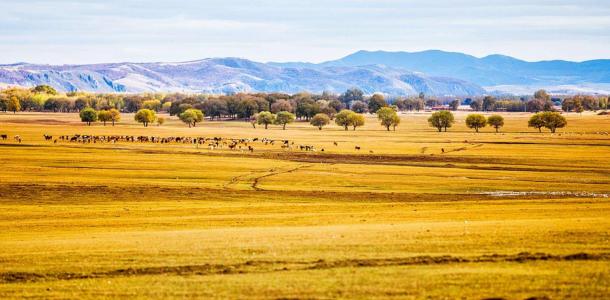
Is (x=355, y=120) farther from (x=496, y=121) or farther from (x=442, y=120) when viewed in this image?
(x=496, y=121)

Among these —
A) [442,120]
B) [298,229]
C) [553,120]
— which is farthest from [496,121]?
[298,229]

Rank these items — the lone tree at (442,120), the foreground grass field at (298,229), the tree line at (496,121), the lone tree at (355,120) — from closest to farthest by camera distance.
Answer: the foreground grass field at (298,229) < the tree line at (496,121) < the lone tree at (442,120) < the lone tree at (355,120)

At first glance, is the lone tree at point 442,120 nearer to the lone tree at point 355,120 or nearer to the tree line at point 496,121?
the tree line at point 496,121

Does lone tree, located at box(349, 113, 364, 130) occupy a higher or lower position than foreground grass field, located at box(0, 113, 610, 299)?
higher

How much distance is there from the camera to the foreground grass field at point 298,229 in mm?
26516

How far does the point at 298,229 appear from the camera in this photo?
39281 mm

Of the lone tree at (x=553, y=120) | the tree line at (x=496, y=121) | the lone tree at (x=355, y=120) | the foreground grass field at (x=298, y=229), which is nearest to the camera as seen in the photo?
the foreground grass field at (x=298, y=229)

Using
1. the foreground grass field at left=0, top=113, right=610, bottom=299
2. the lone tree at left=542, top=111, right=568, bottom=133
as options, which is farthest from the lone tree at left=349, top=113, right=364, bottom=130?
the foreground grass field at left=0, top=113, right=610, bottom=299

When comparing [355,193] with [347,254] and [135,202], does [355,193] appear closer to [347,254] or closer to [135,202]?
[135,202]

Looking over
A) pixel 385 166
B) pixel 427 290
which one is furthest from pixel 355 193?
pixel 427 290

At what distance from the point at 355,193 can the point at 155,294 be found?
42069 millimetres

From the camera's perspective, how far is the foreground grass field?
26.5 m

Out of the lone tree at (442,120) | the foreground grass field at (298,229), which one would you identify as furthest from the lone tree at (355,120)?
the foreground grass field at (298,229)

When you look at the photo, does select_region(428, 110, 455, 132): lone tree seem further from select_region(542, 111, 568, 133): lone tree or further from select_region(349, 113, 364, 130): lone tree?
select_region(542, 111, 568, 133): lone tree
